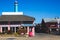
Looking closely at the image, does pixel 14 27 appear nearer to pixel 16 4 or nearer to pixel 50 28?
pixel 16 4

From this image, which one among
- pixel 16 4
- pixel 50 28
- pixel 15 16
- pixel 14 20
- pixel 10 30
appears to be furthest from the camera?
pixel 50 28

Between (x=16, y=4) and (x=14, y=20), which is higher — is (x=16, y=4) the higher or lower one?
the higher one

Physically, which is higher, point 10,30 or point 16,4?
point 16,4

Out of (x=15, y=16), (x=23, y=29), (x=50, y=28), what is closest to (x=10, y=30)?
(x=23, y=29)

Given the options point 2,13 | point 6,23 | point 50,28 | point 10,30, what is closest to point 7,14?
point 2,13

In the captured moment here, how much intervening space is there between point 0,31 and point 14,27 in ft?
11.1

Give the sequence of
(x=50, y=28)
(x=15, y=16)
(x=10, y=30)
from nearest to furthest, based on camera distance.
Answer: (x=10, y=30) → (x=15, y=16) → (x=50, y=28)

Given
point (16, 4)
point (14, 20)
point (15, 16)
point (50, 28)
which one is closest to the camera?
point (14, 20)

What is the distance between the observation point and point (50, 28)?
297ft

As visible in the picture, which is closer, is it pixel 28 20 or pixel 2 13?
pixel 28 20

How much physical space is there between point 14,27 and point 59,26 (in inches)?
1790

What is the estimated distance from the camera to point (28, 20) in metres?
48.3

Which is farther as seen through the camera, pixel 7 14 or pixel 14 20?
pixel 7 14

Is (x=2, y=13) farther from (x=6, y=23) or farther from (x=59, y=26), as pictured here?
(x=59, y=26)
